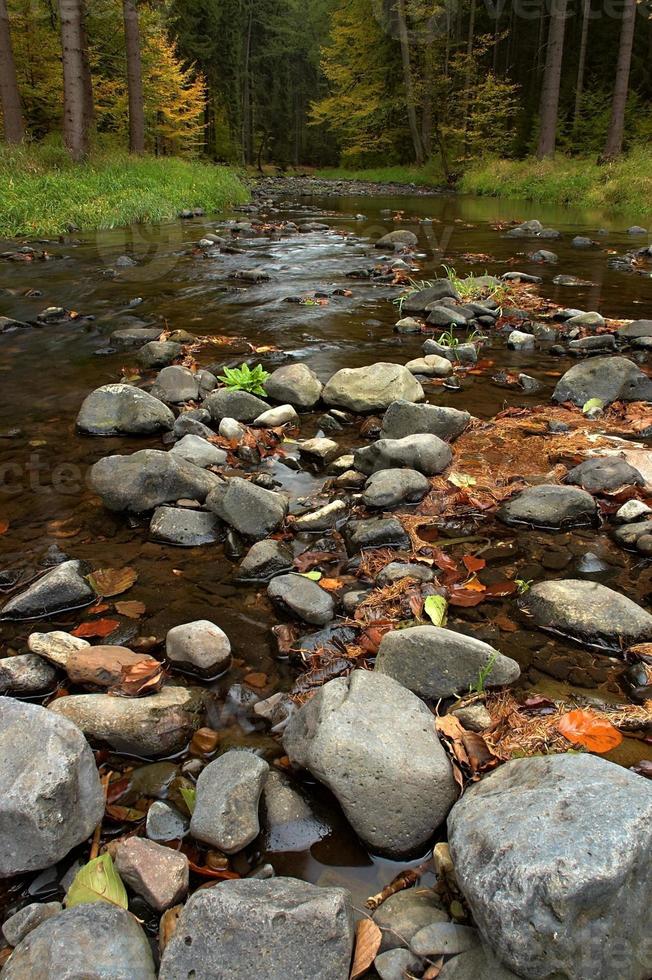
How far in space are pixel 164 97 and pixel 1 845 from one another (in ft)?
104

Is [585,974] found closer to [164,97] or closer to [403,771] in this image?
[403,771]

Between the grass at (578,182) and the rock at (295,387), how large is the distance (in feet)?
52.0

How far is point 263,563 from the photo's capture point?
10.0 ft

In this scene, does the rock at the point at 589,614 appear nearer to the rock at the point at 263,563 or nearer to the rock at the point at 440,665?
the rock at the point at 440,665

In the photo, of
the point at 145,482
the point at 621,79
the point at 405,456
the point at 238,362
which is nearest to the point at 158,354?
the point at 238,362

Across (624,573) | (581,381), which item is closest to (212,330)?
(581,381)

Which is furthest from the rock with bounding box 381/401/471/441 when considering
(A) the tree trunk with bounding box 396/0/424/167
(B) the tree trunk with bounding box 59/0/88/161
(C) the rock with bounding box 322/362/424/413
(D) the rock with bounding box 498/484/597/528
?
(A) the tree trunk with bounding box 396/0/424/167

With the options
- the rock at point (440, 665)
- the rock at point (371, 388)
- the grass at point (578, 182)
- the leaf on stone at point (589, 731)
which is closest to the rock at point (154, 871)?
the rock at point (440, 665)

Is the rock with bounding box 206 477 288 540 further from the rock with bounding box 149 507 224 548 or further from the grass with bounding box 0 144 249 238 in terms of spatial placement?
the grass with bounding box 0 144 249 238

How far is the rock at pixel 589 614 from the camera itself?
2529 mm

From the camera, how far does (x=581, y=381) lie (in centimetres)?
500

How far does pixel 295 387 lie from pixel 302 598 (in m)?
2.55

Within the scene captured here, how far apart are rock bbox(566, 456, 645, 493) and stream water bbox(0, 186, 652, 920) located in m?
0.44

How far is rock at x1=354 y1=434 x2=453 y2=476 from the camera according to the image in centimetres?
384
